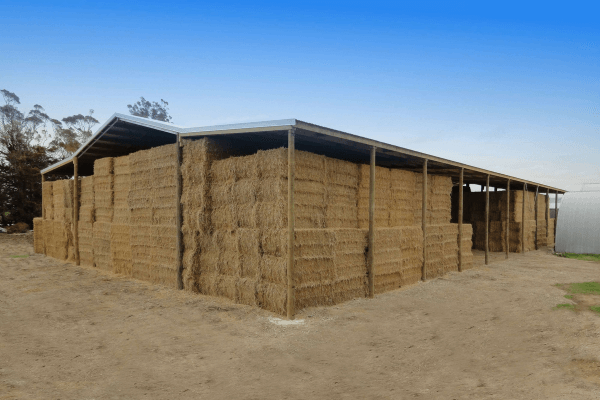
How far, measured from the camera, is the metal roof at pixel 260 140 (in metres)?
8.88

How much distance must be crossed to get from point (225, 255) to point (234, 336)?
3.00 m

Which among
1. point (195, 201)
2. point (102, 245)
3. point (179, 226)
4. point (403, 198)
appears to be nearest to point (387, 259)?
point (403, 198)

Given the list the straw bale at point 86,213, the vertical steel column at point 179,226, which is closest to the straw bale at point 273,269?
the vertical steel column at point 179,226

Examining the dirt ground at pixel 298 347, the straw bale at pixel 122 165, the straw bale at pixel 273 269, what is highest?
the straw bale at pixel 122 165

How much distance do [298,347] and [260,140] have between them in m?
6.19

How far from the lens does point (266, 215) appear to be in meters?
8.84

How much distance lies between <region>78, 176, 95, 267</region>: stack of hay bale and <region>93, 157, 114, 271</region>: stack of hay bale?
26cm

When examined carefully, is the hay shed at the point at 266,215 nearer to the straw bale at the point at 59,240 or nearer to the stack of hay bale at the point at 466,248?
the stack of hay bale at the point at 466,248

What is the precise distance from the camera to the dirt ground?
4.99 metres

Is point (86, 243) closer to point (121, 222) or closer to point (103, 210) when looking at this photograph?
point (103, 210)

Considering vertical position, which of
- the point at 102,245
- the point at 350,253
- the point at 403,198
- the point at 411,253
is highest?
the point at 403,198

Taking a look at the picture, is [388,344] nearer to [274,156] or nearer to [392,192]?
[274,156]

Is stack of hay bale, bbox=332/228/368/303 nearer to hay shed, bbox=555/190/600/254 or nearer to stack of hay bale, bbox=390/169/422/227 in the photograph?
stack of hay bale, bbox=390/169/422/227

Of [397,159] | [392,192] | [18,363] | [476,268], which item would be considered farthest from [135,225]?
[476,268]
